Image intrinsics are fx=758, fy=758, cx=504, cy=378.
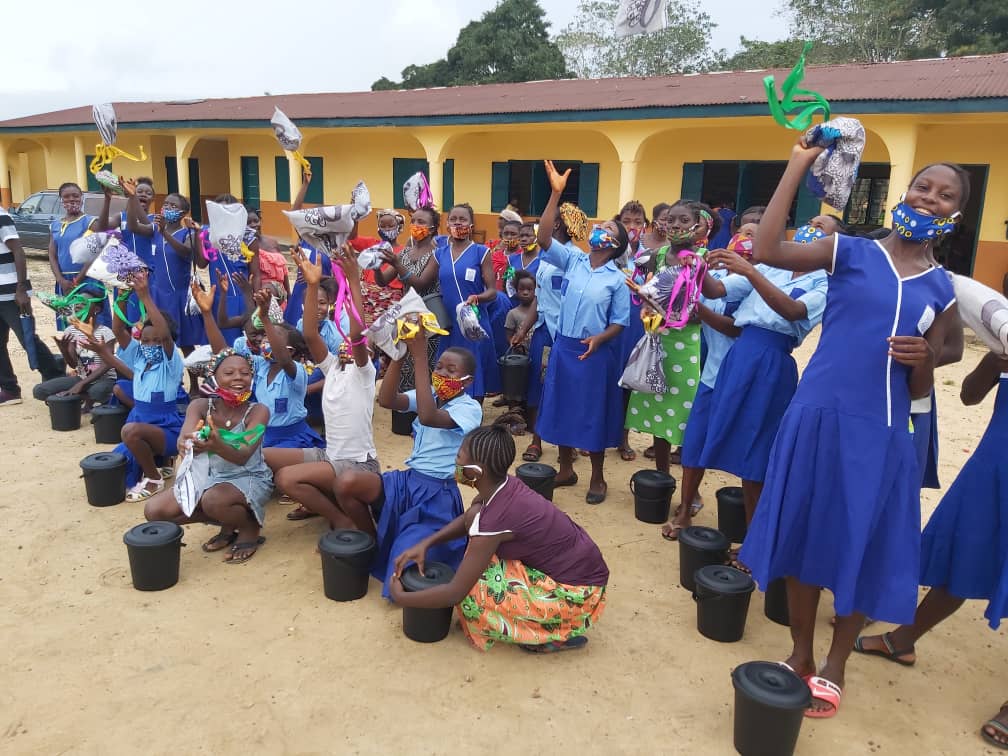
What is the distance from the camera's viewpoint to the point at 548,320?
578 centimetres

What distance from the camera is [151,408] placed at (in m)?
4.82

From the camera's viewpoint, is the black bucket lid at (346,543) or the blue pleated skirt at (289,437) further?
the blue pleated skirt at (289,437)

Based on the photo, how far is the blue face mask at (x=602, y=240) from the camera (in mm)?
4471

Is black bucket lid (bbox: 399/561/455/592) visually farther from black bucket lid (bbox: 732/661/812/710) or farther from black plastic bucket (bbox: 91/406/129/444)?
black plastic bucket (bbox: 91/406/129/444)

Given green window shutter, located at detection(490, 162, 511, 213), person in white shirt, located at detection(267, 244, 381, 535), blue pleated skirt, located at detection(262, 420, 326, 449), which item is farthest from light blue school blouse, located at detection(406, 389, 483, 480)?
green window shutter, located at detection(490, 162, 511, 213)

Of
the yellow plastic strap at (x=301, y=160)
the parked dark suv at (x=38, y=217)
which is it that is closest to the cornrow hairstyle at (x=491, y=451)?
the yellow plastic strap at (x=301, y=160)

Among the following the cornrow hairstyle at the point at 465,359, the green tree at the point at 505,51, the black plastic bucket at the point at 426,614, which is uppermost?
the green tree at the point at 505,51

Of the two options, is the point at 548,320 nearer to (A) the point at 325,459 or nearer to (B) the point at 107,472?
(A) the point at 325,459

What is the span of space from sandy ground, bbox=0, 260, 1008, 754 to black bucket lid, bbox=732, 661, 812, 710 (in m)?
0.28

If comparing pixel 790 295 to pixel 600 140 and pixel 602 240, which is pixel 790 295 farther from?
pixel 600 140

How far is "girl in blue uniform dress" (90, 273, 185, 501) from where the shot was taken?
15.1 ft

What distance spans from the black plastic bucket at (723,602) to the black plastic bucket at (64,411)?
4827 mm

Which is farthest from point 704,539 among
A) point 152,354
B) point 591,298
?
point 152,354

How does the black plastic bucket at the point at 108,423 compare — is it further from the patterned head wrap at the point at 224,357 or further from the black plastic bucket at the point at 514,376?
the black plastic bucket at the point at 514,376
